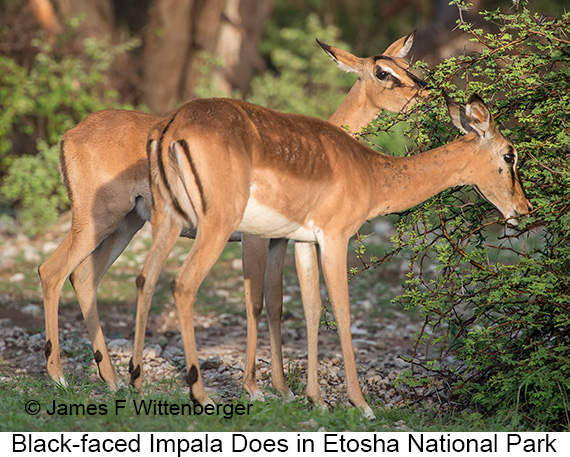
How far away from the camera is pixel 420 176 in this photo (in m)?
5.43

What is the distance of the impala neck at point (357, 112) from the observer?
6766mm

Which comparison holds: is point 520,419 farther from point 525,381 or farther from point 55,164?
point 55,164

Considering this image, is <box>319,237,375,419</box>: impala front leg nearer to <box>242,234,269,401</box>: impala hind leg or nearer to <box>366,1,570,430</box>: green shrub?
<box>366,1,570,430</box>: green shrub

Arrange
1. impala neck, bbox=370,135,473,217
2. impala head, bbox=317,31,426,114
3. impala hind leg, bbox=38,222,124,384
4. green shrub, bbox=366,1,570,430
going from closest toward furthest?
green shrub, bbox=366,1,570,430
impala neck, bbox=370,135,473,217
impala hind leg, bbox=38,222,124,384
impala head, bbox=317,31,426,114

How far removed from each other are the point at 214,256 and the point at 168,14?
37.7 feet

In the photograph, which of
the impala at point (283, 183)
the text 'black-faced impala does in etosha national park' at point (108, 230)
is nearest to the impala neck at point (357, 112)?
the text 'black-faced impala does in etosha national park' at point (108, 230)

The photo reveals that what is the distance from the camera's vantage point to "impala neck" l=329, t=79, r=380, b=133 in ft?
22.2

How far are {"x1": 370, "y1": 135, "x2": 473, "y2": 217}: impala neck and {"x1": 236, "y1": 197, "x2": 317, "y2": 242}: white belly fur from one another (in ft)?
1.94

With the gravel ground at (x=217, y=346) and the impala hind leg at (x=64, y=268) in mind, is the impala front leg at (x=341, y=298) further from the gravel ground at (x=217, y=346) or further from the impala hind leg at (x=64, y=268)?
the impala hind leg at (x=64, y=268)

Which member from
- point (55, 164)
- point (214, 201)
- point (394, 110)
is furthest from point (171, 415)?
point (55, 164)

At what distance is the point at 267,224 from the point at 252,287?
1.07 m

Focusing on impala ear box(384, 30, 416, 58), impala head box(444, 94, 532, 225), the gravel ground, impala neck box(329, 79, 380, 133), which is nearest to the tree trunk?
the gravel ground

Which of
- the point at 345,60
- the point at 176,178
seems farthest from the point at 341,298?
the point at 345,60

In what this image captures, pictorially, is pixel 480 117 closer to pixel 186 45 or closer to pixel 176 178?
pixel 176 178
